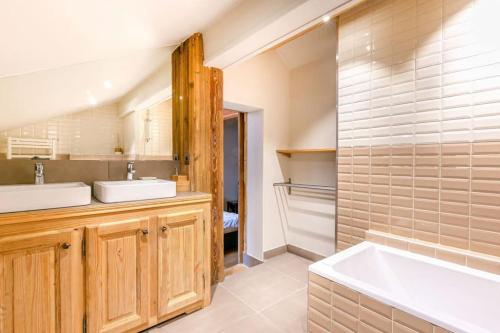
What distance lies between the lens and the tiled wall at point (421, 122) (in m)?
1.47

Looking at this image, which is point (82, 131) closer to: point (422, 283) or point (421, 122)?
point (421, 122)

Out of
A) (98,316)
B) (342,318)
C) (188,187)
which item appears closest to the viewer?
(342,318)

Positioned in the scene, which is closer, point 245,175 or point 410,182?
point 410,182

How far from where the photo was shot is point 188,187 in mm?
2199

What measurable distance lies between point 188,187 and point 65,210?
959mm

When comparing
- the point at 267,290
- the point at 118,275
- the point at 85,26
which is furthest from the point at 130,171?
the point at 267,290

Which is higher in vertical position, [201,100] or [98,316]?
[201,100]

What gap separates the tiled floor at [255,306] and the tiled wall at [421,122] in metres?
0.68

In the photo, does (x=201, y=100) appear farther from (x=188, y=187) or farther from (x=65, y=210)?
(x=65, y=210)

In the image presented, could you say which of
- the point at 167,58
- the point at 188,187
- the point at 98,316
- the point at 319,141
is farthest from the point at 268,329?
the point at 167,58

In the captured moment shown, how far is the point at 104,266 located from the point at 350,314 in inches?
56.0

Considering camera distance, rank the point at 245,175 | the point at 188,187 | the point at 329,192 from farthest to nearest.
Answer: the point at 245,175 < the point at 329,192 < the point at 188,187

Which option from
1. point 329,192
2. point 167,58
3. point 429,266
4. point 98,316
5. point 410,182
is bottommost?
point 98,316

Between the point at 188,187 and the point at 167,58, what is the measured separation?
126 cm
